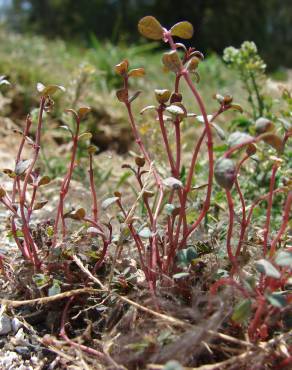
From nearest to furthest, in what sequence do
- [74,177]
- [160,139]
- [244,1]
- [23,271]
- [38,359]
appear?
[38,359], [23,271], [160,139], [74,177], [244,1]

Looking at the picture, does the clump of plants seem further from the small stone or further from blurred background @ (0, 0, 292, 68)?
blurred background @ (0, 0, 292, 68)

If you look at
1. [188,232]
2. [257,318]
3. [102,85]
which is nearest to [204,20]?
[102,85]

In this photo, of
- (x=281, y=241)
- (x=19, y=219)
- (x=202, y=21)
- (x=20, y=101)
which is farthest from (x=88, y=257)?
(x=202, y=21)

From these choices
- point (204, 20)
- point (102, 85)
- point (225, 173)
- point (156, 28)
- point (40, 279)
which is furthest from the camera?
point (204, 20)

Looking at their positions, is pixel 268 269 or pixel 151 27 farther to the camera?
pixel 151 27

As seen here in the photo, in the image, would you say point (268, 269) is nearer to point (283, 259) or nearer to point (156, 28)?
point (283, 259)

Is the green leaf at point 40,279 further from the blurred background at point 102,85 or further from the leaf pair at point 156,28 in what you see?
the leaf pair at point 156,28

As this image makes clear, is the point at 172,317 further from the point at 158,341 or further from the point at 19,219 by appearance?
the point at 19,219
